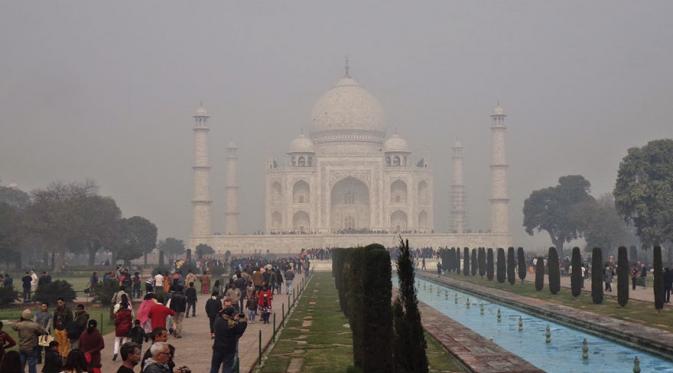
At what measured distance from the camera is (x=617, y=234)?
57.9 meters

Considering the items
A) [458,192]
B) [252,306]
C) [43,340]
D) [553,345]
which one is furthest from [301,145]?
[43,340]

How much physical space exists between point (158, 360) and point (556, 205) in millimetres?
63054

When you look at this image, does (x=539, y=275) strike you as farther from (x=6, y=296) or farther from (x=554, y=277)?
(x=6, y=296)

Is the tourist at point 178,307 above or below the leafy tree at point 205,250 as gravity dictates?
below

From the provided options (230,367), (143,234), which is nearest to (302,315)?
(230,367)

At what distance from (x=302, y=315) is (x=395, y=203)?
46.7m

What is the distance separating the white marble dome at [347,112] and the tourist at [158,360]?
2449 inches

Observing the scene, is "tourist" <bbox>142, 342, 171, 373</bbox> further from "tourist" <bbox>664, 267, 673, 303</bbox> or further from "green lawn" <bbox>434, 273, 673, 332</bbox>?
"tourist" <bbox>664, 267, 673, 303</bbox>

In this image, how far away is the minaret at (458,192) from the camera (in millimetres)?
69812

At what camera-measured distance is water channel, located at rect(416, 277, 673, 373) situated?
42.0 feet

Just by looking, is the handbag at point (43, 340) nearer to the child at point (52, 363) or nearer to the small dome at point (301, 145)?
the child at point (52, 363)

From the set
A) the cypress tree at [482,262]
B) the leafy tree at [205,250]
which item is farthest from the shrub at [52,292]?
the leafy tree at [205,250]

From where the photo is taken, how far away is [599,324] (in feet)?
55.1

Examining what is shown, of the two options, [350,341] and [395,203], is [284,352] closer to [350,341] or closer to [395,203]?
[350,341]
